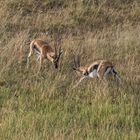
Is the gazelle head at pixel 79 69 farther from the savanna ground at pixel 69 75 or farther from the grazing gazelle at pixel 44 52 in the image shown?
the grazing gazelle at pixel 44 52

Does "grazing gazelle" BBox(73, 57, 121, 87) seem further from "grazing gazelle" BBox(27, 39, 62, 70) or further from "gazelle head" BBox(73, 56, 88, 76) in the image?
"grazing gazelle" BBox(27, 39, 62, 70)

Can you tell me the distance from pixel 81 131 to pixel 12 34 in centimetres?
639

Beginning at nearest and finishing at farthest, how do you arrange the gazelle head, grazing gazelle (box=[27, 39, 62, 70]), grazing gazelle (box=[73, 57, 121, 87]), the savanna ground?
the savanna ground < grazing gazelle (box=[73, 57, 121, 87]) < the gazelle head < grazing gazelle (box=[27, 39, 62, 70])

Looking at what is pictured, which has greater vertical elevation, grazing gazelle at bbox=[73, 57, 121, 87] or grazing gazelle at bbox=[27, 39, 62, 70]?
grazing gazelle at bbox=[27, 39, 62, 70]

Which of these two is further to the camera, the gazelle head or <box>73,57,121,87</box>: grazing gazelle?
the gazelle head

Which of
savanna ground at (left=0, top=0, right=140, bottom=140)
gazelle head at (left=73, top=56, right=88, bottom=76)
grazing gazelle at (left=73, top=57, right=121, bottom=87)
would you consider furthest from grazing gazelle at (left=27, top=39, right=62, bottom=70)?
grazing gazelle at (left=73, top=57, right=121, bottom=87)

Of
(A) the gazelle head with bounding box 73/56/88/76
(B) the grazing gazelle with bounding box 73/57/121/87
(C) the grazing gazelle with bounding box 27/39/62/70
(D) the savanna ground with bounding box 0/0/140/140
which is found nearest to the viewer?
(D) the savanna ground with bounding box 0/0/140/140

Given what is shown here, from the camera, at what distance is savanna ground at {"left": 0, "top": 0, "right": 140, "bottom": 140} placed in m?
7.89

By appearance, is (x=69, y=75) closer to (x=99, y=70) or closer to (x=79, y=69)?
(x=79, y=69)

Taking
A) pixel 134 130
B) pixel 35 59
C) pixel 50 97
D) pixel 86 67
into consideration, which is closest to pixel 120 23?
pixel 35 59

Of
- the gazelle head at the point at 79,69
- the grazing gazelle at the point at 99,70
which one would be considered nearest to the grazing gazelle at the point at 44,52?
the gazelle head at the point at 79,69

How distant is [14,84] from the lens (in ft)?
33.2

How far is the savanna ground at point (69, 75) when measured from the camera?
7887 mm

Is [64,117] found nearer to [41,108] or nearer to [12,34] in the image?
[41,108]
